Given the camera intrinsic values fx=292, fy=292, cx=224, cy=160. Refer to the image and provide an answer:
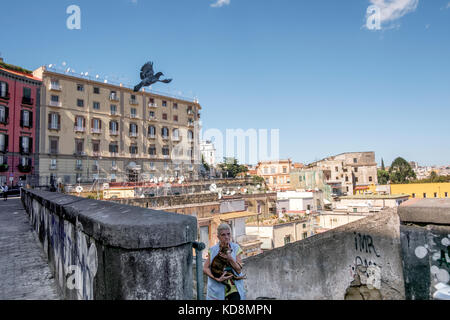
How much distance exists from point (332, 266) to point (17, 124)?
3636cm

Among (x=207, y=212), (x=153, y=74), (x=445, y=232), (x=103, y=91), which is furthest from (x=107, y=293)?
(x=103, y=91)

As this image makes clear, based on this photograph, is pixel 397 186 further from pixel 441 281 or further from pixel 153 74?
pixel 441 281

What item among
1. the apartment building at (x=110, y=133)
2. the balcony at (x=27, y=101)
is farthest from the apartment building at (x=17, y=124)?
the apartment building at (x=110, y=133)

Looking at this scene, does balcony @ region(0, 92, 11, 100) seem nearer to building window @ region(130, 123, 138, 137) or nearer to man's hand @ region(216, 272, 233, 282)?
building window @ region(130, 123, 138, 137)

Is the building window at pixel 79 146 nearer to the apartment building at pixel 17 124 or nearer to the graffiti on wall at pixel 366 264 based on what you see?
the apartment building at pixel 17 124

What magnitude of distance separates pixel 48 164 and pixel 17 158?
304 cm

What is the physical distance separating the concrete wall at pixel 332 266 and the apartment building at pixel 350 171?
53.0 metres

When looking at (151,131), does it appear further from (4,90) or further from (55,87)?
(4,90)

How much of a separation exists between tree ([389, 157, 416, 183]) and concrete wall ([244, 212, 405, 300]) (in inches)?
2871

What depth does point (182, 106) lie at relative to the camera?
1842 inches

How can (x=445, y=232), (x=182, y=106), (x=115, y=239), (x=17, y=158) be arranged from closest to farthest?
(x=115, y=239)
(x=445, y=232)
(x=17, y=158)
(x=182, y=106)

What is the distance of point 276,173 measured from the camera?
54.3m

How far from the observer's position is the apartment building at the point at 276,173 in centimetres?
5328

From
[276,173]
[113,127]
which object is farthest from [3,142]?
[276,173]
